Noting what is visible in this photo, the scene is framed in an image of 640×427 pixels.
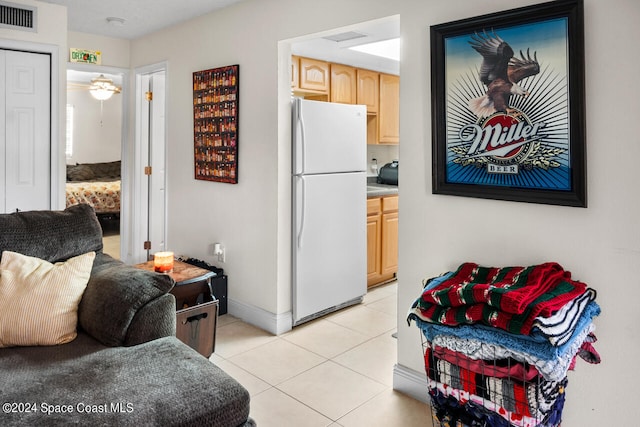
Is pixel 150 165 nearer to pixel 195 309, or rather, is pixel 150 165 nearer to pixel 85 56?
pixel 85 56

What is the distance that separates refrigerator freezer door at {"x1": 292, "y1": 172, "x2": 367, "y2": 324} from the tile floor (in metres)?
0.19

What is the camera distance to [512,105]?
2080mm

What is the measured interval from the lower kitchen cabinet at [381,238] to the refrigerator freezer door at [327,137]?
1.94ft

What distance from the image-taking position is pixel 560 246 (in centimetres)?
201

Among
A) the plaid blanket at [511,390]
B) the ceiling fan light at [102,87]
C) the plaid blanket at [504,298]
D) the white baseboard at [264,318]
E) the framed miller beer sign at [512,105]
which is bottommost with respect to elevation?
the white baseboard at [264,318]

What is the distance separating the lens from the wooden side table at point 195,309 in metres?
2.71

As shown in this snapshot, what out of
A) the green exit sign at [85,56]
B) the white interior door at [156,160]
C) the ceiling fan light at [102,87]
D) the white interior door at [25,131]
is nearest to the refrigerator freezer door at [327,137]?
the white interior door at [25,131]

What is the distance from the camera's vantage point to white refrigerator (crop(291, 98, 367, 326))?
11.3 feet

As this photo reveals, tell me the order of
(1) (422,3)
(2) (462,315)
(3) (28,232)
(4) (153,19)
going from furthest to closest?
1. (4) (153,19)
2. (1) (422,3)
3. (3) (28,232)
4. (2) (462,315)

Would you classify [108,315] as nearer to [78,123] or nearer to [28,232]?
[28,232]

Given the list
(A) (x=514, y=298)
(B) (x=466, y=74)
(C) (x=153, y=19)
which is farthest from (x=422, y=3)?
(C) (x=153, y=19)

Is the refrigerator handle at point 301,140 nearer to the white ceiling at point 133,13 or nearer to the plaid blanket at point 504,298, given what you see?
the white ceiling at point 133,13

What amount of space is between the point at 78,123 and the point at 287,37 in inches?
266

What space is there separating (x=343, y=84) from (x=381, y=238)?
1.68 m
